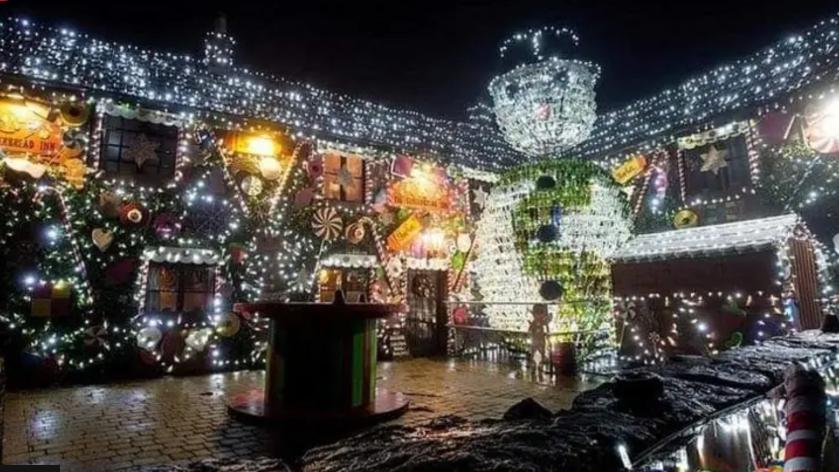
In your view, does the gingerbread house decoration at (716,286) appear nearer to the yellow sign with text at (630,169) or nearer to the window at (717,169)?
the window at (717,169)

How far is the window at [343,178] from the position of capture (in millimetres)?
12641

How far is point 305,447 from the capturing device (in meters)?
4.89

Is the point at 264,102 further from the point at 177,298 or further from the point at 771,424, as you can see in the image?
the point at 771,424

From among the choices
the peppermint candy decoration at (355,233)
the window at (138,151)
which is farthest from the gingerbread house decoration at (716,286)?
the window at (138,151)

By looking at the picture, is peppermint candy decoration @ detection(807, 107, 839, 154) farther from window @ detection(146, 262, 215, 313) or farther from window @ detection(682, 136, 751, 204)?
window @ detection(146, 262, 215, 313)

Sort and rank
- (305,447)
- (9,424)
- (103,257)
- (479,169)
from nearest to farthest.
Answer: (305,447)
(9,424)
(103,257)
(479,169)

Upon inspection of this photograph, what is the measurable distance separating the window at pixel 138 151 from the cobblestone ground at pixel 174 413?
4.40m

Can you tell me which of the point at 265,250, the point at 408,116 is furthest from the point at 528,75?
the point at 265,250

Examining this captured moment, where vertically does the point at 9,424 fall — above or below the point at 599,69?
below

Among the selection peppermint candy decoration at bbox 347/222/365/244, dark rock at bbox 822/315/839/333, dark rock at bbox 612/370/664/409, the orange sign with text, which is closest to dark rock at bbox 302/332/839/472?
dark rock at bbox 612/370/664/409

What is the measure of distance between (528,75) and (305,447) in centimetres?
953

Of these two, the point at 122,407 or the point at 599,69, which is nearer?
the point at 122,407

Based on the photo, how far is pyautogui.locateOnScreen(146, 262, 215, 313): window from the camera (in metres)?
10.3

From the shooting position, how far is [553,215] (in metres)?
12.0
